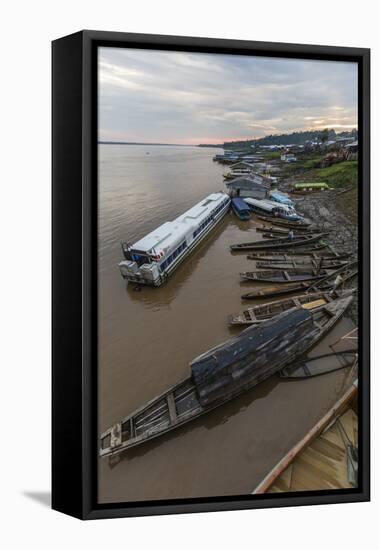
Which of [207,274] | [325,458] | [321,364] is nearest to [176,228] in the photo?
[207,274]

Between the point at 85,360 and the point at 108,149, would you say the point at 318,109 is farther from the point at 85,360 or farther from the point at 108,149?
the point at 85,360

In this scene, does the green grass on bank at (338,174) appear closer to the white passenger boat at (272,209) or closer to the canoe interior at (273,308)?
the white passenger boat at (272,209)

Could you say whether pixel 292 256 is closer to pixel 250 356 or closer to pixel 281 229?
pixel 281 229

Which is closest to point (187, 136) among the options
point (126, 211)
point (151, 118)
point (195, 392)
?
point (151, 118)

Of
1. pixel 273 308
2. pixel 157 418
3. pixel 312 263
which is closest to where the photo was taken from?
pixel 157 418

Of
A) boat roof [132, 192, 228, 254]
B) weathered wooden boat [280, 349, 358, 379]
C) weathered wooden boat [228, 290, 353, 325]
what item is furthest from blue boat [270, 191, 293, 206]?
weathered wooden boat [280, 349, 358, 379]

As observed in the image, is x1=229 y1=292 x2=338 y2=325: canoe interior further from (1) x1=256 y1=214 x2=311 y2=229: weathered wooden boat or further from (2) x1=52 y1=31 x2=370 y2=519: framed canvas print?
(1) x1=256 y1=214 x2=311 y2=229: weathered wooden boat
